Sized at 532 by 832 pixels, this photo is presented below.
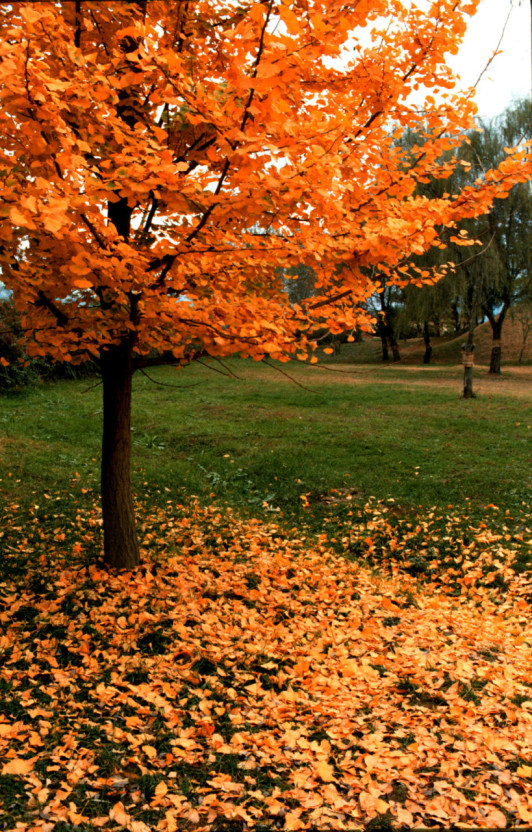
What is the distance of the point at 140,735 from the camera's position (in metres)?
2.79

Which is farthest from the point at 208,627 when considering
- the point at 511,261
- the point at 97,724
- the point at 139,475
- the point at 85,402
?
the point at 511,261

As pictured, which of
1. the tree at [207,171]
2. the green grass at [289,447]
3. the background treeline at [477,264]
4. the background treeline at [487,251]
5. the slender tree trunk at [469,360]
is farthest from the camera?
the background treeline at [487,251]

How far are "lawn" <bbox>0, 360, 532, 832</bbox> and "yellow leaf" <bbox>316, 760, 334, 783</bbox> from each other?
4 cm

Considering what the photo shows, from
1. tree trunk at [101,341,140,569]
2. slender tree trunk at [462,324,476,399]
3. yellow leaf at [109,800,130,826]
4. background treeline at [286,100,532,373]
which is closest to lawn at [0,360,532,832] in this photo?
yellow leaf at [109,800,130,826]

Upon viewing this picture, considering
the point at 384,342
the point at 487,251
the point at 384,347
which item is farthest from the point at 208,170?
the point at 384,347

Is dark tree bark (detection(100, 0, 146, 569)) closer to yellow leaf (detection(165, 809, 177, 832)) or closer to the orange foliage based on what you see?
the orange foliage

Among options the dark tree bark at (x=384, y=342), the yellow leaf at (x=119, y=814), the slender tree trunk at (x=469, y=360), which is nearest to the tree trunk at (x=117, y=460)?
the yellow leaf at (x=119, y=814)

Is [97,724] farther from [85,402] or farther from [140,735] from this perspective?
[85,402]

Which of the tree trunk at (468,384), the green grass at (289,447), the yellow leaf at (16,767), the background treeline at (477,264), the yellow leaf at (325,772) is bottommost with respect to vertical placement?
the yellow leaf at (16,767)

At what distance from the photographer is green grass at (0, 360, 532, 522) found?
23.4ft

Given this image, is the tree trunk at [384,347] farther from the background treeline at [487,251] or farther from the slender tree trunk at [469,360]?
the slender tree trunk at [469,360]

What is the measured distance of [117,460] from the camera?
182 inches

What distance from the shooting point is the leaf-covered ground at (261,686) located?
2.40 m

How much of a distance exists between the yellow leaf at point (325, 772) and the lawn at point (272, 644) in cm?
4
